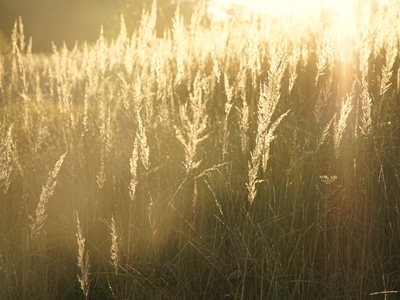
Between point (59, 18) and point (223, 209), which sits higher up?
point (59, 18)

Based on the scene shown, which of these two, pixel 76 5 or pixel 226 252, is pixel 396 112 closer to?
pixel 226 252

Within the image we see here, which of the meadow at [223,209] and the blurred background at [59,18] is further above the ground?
the blurred background at [59,18]

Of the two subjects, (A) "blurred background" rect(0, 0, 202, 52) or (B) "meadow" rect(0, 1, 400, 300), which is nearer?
(B) "meadow" rect(0, 1, 400, 300)

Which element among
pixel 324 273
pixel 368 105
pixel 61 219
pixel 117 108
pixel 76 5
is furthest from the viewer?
pixel 76 5

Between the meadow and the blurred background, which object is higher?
the blurred background

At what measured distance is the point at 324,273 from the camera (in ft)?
6.77

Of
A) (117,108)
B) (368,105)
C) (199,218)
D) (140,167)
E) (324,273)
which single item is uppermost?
(117,108)

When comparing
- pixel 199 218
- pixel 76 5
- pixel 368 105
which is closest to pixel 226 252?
pixel 199 218

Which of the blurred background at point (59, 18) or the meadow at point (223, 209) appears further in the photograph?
the blurred background at point (59, 18)

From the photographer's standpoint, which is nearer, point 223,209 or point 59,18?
point 223,209

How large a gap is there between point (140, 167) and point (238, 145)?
60 cm

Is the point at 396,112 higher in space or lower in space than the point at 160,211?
higher

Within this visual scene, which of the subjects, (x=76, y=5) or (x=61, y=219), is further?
(x=76, y=5)

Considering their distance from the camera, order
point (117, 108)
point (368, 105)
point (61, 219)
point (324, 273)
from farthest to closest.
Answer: point (117, 108) < point (61, 219) < point (324, 273) < point (368, 105)
